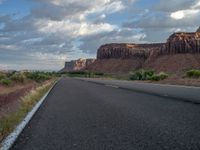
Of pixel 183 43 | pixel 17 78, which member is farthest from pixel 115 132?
pixel 183 43

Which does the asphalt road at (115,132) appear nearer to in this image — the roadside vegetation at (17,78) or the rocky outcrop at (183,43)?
the roadside vegetation at (17,78)

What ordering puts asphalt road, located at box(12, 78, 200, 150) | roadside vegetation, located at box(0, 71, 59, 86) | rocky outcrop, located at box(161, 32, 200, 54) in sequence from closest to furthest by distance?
asphalt road, located at box(12, 78, 200, 150)
roadside vegetation, located at box(0, 71, 59, 86)
rocky outcrop, located at box(161, 32, 200, 54)

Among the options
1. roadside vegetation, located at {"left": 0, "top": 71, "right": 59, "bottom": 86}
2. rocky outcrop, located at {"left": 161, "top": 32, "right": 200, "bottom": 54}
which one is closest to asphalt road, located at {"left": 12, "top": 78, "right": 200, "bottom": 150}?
roadside vegetation, located at {"left": 0, "top": 71, "right": 59, "bottom": 86}

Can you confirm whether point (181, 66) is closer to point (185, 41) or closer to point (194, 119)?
point (185, 41)

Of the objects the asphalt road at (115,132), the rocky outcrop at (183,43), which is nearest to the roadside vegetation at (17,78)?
the asphalt road at (115,132)

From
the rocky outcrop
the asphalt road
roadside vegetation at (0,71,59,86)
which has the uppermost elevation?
the rocky outcrop

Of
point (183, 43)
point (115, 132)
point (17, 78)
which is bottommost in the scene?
point (17, 78)

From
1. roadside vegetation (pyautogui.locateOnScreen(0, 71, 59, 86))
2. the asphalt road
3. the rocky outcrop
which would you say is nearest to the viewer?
the asphalt road

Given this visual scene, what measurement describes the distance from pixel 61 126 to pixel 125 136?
2.37m

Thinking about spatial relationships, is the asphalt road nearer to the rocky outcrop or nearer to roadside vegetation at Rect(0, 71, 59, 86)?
roadside vegetation at Rect(0, 71, 59, 86)

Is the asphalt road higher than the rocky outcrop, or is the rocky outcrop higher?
the rocky outcrop

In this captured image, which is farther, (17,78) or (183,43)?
(183,43)

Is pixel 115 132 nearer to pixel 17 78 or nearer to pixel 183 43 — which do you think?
pixel 17 78

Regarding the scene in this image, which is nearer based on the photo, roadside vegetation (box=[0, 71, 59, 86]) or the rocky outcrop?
roadside vegetation (box=[0, 71, 59, 86])
